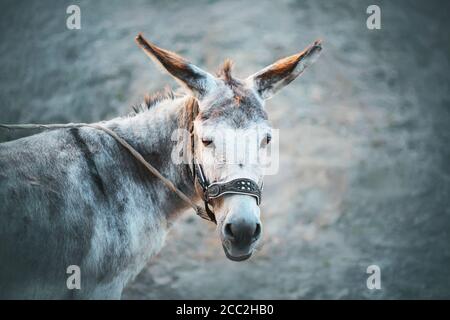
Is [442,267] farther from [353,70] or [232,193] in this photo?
[232,193]

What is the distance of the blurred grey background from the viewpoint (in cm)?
698

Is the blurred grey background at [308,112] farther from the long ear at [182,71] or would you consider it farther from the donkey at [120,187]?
the long ear at [182,71]

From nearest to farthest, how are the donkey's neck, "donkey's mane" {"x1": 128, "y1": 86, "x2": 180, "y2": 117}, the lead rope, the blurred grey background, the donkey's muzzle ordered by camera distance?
the donkey's muzzle → the lead rope → the donkey's neck → "donkey's mane" {"x1": 128, "y1": 86, "x2": 180, "y2": 117} → the blurred grey background

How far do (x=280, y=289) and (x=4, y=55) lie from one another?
5.93 m

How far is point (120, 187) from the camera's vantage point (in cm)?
328

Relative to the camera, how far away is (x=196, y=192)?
3.42m

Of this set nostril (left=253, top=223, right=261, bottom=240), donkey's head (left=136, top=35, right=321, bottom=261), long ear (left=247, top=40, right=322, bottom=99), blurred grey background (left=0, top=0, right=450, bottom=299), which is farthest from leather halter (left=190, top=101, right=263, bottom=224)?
blurred grey background (left=0, top=0, right=450, bottom=299)

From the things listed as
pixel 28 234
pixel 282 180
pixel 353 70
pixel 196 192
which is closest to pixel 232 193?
pixel 196 192

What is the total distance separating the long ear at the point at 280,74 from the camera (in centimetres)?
334

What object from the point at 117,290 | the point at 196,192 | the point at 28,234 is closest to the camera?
the point at 28,234

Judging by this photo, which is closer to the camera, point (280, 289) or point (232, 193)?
point (232, 193)

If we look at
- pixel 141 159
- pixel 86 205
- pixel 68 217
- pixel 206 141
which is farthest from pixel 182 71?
pixel 68 217

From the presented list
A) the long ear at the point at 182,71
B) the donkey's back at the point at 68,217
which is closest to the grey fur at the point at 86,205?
the donkey's back at the point at 68,217

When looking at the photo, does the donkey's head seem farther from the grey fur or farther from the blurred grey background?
the blurred grey background
